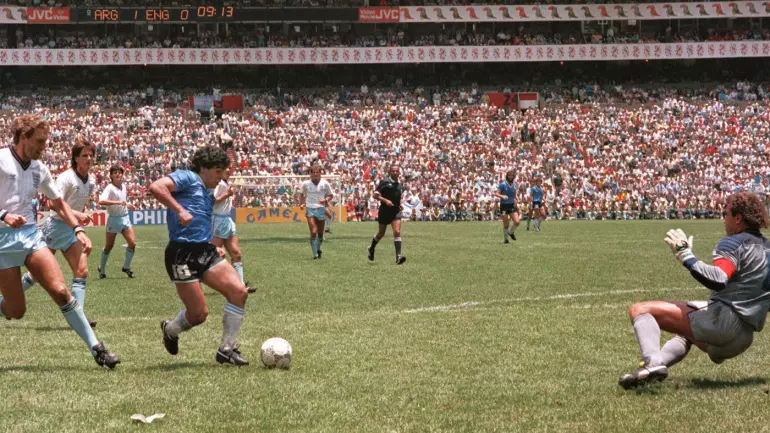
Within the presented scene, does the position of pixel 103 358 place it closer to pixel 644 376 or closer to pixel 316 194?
pixel 644 376

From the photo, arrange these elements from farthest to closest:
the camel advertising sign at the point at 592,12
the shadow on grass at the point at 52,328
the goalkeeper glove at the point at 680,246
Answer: the camel advertising sign at the point at 592,12, the shadow on grass at the point at 52,328, the goalkeeper glove at the point at 680,246

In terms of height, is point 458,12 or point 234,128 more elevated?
point 458,12

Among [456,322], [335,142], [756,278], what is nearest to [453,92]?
[335,142]

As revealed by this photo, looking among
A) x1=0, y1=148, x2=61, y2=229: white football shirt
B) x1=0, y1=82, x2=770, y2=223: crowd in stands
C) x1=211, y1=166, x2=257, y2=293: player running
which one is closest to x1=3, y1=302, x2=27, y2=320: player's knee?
x1=0, y1=148, x2=61, y2=229: white football shirt

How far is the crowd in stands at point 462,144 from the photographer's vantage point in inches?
1902

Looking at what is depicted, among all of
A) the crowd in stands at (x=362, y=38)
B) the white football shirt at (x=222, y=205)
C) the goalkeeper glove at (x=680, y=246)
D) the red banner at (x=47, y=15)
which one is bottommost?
the white football shirt at (x=222, y=205)

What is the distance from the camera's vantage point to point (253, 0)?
214 feet

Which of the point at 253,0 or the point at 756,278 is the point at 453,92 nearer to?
the point at 253,0

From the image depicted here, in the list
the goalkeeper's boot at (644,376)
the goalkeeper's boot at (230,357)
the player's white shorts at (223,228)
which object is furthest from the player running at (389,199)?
the goalkeeper's boot at (644,376)

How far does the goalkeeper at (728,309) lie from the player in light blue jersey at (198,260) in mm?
3464

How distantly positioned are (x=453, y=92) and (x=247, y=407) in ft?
190

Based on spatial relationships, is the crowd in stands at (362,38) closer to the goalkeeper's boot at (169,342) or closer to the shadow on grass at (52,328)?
the shadow on grass at (52,328)

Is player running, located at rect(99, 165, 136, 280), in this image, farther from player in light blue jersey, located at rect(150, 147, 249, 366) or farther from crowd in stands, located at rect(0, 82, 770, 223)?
crowd in stands, located at rect(0, 82, 770, 223)

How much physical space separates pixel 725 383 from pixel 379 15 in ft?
193
